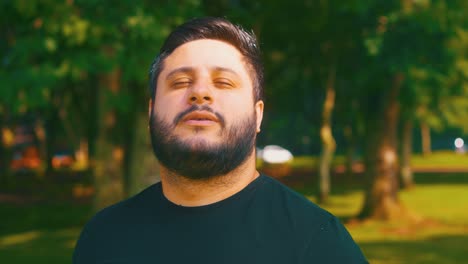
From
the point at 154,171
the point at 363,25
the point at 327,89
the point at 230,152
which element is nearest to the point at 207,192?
the point at 230,152

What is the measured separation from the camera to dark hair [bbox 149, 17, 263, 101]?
254 cm

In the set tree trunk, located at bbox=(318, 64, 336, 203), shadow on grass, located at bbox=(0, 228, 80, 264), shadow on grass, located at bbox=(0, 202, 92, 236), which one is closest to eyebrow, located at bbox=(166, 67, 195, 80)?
shadow on grass, located at bbox=(0, 228, 80, 264)

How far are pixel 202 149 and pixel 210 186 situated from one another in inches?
6.8

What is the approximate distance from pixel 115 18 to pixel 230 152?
34.7 ft

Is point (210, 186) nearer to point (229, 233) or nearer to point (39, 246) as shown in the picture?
point (229, 233)

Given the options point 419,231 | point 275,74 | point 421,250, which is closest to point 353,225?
point 419,231

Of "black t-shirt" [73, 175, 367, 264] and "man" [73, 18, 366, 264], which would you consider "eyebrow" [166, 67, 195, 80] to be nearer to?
"man" [73, 18, 366, 264]

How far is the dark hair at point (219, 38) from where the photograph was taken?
254 cm

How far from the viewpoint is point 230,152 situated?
2.49m

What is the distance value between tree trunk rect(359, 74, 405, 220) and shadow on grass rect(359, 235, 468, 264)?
10.8 ft

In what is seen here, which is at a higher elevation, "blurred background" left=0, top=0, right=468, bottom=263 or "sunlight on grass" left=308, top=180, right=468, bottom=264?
"blurred background" left=0, top=0, right=468, bottom=263

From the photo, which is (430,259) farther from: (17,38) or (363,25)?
(17,38)

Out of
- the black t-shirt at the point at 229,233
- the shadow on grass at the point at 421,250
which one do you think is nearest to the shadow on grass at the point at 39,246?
the shadow on grass at the point at 421,250

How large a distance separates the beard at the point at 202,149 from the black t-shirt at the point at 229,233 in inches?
5.1
